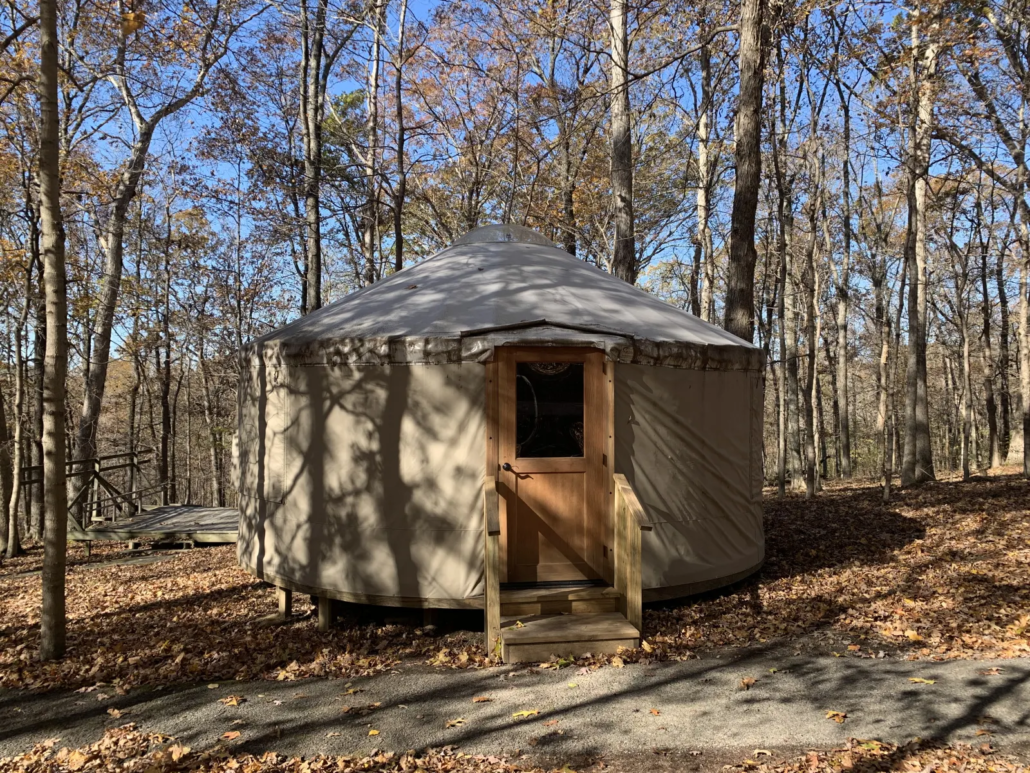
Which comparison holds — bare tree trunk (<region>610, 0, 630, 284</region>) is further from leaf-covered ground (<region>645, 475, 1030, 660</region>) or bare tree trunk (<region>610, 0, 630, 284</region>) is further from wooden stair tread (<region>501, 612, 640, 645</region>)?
wooden stair tread (<region>501, 612, 640, 645</region>)

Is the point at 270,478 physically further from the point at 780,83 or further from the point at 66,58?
the point at 780,83

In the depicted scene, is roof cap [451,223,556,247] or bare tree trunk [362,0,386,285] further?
bare tree trunk [362,0,386,285]

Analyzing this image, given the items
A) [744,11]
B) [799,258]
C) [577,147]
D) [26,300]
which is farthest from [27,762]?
[799,258]

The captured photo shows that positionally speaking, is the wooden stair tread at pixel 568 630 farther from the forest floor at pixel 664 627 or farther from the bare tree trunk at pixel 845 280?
the bare tree trunk at pixel 845 280

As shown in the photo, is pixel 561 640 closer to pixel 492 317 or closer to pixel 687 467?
pixel 687 467

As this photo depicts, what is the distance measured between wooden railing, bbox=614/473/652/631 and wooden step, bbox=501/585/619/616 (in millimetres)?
94

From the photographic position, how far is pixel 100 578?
675 cm

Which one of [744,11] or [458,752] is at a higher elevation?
[744,11]

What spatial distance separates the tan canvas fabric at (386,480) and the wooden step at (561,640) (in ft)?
2.02

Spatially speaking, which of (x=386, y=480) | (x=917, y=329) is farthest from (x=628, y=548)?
(x=917, y=329)

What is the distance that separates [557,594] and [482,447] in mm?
1058

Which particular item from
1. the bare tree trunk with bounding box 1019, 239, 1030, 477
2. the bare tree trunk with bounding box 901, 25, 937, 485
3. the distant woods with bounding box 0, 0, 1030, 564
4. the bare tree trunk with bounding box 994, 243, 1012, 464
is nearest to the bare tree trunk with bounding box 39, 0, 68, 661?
the distant woods with bounding box 0, 0, 1030, 564

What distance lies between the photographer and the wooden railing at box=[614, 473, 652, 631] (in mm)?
4051

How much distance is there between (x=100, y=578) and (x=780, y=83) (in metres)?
11.5
